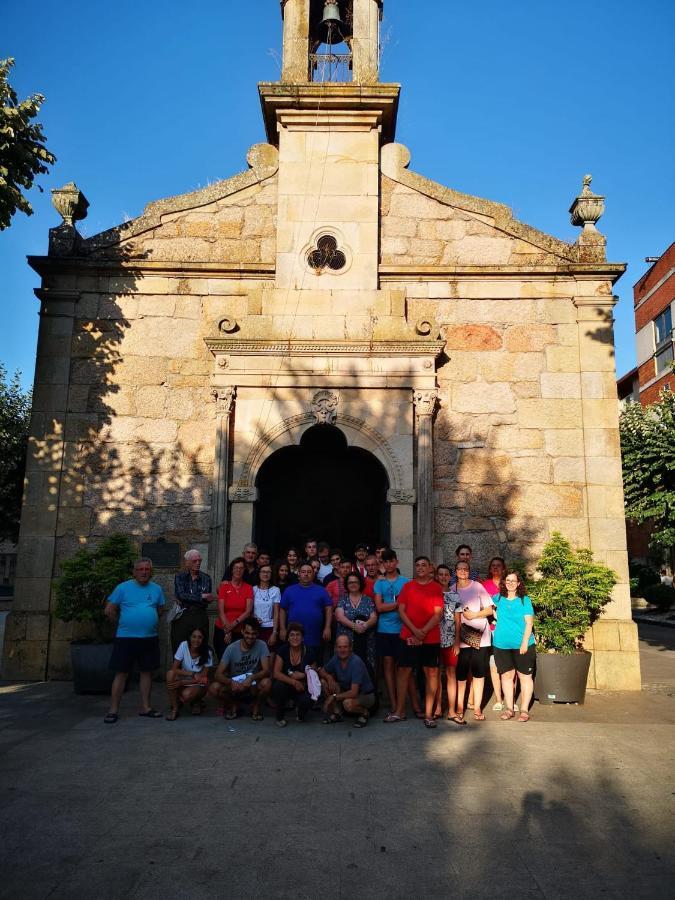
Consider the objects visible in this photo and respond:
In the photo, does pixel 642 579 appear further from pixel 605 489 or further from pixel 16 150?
pixel 16 150

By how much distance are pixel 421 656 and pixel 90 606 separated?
4031 mm

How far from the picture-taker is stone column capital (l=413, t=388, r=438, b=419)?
8898mm

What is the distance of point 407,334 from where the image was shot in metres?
9.12

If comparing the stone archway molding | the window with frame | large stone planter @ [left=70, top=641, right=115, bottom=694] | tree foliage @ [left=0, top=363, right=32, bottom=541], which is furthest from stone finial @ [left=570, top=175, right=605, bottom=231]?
the window with frame

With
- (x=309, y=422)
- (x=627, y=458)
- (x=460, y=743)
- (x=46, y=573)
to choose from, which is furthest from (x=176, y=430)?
(x=627, y=458)

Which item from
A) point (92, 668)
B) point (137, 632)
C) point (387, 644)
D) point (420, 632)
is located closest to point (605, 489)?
point (420, 632)

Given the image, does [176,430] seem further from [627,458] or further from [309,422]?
[627,458]

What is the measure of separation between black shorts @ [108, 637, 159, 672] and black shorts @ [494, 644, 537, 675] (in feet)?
11.9

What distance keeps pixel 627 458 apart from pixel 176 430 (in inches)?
391

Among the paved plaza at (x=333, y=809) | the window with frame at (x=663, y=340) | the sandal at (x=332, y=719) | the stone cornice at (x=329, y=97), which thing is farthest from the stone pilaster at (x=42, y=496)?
the window with frame at (x=663, y=340)

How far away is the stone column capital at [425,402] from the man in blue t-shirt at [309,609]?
291 centimetres

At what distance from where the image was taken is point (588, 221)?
31.9 feet

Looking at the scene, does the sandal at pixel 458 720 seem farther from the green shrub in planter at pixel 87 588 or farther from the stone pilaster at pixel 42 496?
the stone pilaster at pixel 42 496

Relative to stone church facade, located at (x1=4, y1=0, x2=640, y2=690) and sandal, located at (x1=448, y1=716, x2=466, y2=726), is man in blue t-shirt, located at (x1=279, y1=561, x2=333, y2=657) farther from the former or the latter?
stone church facade, located at (x1=4, y1=0, x2=640, y2=690)
